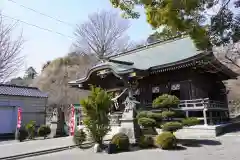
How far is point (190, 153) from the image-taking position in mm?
9359

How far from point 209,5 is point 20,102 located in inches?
765

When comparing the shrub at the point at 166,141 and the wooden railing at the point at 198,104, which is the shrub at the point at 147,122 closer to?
the shrub at the point at 166,141

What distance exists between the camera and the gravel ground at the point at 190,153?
8.80m

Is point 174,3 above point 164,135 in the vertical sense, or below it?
above

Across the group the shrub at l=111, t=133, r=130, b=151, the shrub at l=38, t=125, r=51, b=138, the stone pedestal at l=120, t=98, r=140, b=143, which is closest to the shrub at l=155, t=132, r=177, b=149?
the shrub at l=111, t=133, r=130, b=151

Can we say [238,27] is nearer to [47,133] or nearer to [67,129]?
[47,133]

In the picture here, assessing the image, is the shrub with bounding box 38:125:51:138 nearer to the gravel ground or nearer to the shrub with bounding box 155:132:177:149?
the gravel ground

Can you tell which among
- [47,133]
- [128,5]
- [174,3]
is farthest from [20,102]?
[174,3]

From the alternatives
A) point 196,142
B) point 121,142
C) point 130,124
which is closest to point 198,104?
point 196,142

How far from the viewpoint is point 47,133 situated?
18.6 metres

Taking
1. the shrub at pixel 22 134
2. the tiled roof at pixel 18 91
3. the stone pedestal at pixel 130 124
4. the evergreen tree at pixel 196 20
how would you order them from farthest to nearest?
the tiled roof at pixel 18 91, the shrub at pixel 22 134, the stone pedestal at pixel 130 124, the evergreen tree at pixel 196 20

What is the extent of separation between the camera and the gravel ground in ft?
28.9

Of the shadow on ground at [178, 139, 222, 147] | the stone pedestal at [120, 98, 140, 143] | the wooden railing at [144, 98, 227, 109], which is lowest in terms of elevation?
the shadow on ground at [178, 139, 222, 147]

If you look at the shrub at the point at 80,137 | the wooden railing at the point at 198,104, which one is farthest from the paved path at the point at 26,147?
the wooden railing at the point at 198,104
